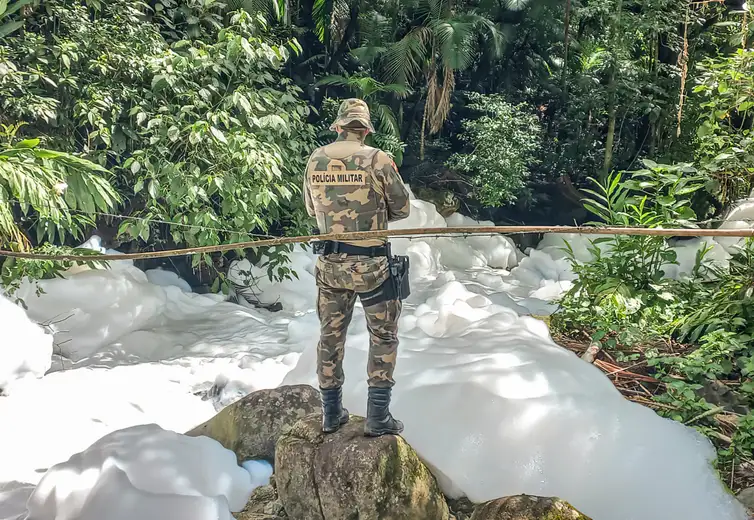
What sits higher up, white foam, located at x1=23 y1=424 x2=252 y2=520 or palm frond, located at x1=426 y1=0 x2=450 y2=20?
palm frond, located at x1=426 y1=0 x2=450 y2=20

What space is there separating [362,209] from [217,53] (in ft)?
13.3

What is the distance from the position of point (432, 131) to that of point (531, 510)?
885 centimetres

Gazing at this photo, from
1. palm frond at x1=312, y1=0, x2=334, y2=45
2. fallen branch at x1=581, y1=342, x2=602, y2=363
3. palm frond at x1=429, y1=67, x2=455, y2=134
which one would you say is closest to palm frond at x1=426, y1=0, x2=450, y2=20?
palm frond at x1=429, y1=67, x2=455, y2=134

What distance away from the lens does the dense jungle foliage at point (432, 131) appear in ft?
12.4

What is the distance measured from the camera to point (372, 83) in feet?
29.7

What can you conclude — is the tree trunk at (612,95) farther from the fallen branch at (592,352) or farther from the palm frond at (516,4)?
the fallen branch at (592,352)

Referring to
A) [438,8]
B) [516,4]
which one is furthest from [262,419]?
[516,4]

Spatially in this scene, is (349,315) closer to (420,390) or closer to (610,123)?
(420,390)

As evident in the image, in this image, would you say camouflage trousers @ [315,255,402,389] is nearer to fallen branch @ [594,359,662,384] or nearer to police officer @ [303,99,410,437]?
police officer @ [303,99,410,437]

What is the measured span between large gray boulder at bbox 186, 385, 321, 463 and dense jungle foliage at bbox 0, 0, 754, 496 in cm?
115

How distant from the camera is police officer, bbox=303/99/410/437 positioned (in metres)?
2.43

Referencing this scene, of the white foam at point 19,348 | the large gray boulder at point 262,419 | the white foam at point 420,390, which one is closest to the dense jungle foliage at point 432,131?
the white foam at point 420,390

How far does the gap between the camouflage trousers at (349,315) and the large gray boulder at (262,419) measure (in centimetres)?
68

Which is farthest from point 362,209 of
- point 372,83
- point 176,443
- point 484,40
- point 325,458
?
point 484,40
